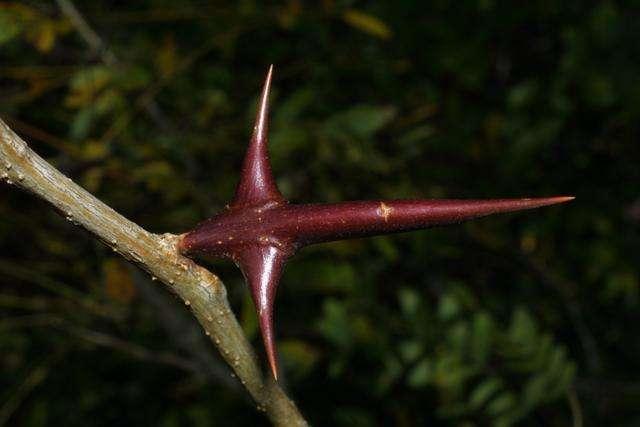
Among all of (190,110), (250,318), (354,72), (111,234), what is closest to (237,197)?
(111,234)

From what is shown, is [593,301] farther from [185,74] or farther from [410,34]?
[185,74]

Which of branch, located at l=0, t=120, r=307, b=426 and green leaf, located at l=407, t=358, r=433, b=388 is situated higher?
branch, located at l=0, t=120, r=307, b=426

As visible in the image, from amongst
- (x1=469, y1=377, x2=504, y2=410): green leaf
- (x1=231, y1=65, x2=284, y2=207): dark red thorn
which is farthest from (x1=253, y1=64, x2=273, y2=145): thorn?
(x1=469, y1=377, x2=504, y2=410): green leaf

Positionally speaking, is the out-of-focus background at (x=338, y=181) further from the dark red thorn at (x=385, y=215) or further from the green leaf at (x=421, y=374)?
the dark red thorn at (x=385, y=215)

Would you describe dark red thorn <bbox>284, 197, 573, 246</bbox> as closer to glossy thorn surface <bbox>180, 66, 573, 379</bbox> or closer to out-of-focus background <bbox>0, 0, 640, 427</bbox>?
glossy thorn surface <bbox>180, 66, 573, 379</bbox>

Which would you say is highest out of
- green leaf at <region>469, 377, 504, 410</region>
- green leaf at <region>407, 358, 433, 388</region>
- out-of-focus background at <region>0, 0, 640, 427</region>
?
out-of-focus background at <region>0, 0, 640, 427</region>
